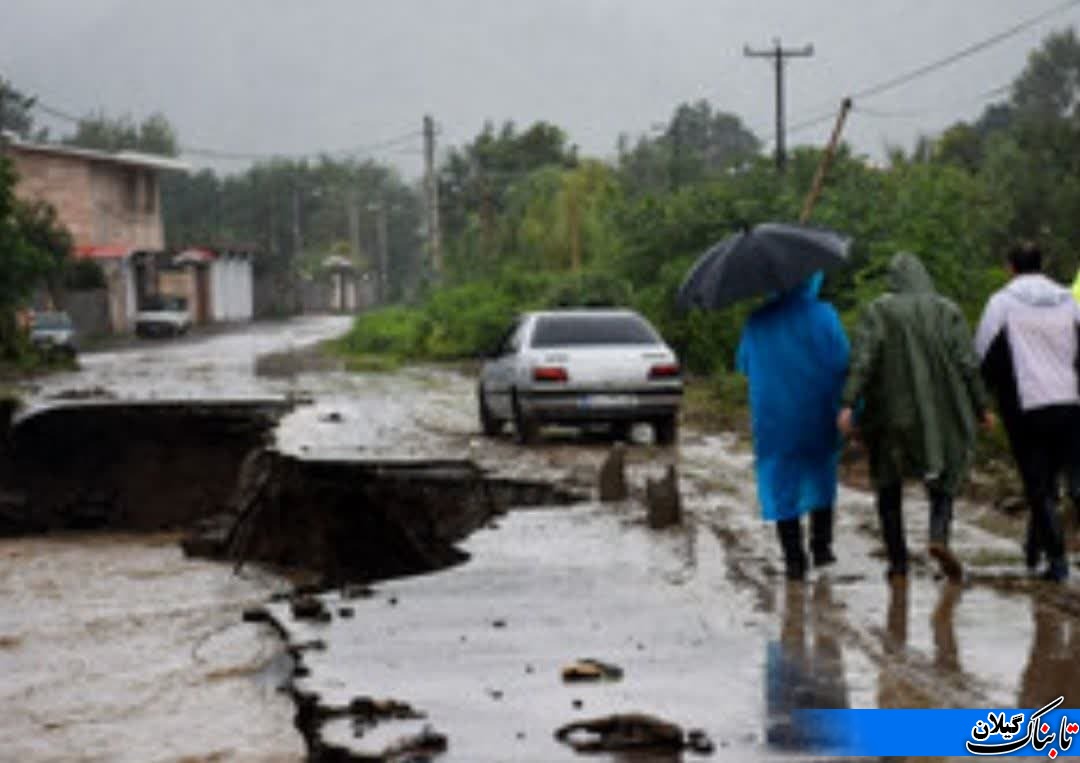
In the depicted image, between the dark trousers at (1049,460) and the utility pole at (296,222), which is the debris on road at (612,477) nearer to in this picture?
the dark trousers at (1049,460)

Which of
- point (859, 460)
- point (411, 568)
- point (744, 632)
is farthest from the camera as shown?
point (859, 460)

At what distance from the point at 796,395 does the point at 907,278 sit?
34.7 inches

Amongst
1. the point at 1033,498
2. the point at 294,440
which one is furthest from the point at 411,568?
the point at 1033,498

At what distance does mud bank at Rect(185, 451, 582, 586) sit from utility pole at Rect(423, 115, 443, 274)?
41.9 m

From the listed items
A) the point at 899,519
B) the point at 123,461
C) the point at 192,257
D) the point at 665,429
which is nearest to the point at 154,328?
the point at 192,257

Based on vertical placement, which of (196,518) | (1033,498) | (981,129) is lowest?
(196,518)

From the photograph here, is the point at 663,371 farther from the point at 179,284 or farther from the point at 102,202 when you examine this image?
the point at 179,284

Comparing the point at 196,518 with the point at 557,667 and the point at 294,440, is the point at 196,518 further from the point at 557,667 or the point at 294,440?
the point at 557,667

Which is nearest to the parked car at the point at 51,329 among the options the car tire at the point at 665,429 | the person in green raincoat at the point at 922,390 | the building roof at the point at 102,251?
the building roof at the point at 102,251

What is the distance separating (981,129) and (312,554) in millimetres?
100723

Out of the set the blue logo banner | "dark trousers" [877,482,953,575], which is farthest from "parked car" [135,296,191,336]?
the blue logo banner

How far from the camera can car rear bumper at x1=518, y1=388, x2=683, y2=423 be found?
68.0 ft

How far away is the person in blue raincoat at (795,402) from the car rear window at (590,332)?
10685 millimetres

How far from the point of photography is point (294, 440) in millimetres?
19781
